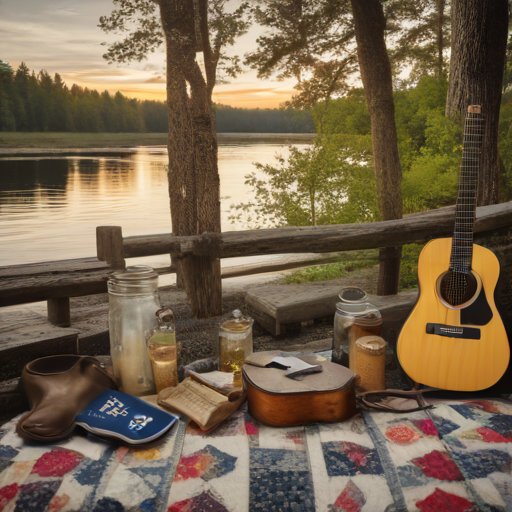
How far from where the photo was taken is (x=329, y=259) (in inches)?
346

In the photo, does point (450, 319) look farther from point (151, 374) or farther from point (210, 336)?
point (210, 336)

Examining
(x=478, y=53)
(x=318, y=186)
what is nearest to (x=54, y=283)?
(x=478, y=53)

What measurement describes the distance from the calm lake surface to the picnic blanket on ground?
6.56 m

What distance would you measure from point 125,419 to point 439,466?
77 centimetres

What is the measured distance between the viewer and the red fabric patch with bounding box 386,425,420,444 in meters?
1.21

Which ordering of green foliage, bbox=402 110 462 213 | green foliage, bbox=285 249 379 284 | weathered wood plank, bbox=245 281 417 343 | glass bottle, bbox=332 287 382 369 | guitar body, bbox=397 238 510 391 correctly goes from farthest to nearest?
green foliage, bbox=402 110 462 213 → green foliage, bbox=285 249 379 284 → weathered wood plank, bbox=245 281 417 343 → guitar body, bbox=397 238 510 391 → glass bottle, bbox=332 287 382 369

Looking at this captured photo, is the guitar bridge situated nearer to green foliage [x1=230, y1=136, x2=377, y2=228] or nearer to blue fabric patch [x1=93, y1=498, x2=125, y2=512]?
blue fabric patch [x1=93, y1=498, x2=125, y2=512]

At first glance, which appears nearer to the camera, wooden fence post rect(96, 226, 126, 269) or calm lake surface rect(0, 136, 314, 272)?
wooden fence post rect(96, 226, 126, 269)

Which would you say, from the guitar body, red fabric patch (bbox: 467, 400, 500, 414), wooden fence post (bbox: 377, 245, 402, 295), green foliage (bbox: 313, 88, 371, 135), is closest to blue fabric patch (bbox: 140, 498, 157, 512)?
red fabric patch (bbox: 467, 400, 500, 414)

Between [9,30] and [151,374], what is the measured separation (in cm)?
470

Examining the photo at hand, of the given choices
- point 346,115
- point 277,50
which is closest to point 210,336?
point 277,50

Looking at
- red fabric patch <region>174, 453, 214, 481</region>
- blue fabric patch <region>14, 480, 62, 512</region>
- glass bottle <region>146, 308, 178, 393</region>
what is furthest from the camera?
glass bottle <region>146, 308, 178, 393</region>

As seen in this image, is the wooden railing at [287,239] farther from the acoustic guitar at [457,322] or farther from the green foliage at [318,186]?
the green foliage at [318,186]

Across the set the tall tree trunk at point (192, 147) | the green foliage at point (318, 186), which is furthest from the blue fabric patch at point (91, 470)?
the green foliage at point (318, 186)
